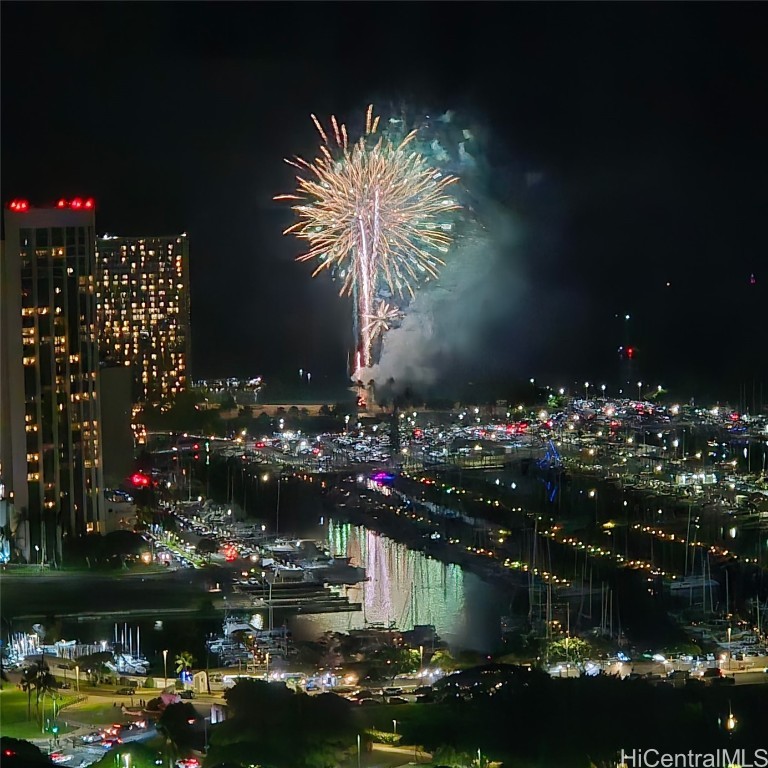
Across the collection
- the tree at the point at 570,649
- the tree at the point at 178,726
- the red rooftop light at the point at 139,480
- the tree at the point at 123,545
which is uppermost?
the red rooftop light at the point at 139,480

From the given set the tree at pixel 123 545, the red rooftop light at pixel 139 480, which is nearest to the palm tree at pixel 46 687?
the tree at pixel 123 545

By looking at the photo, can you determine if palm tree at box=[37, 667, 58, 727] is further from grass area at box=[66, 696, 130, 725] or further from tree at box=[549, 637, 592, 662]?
tree at box=[549, 637, 592, 662]

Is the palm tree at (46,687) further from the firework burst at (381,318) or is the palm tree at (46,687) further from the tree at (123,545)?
the firework burst at (381,318)

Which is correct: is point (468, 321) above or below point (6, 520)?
above

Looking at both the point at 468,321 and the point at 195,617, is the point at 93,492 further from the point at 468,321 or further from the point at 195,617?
the point at 468,321

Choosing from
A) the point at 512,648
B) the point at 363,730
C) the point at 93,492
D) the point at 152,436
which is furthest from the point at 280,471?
the point at 363,730

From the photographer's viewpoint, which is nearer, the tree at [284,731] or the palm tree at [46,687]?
the tree at [284,731]
